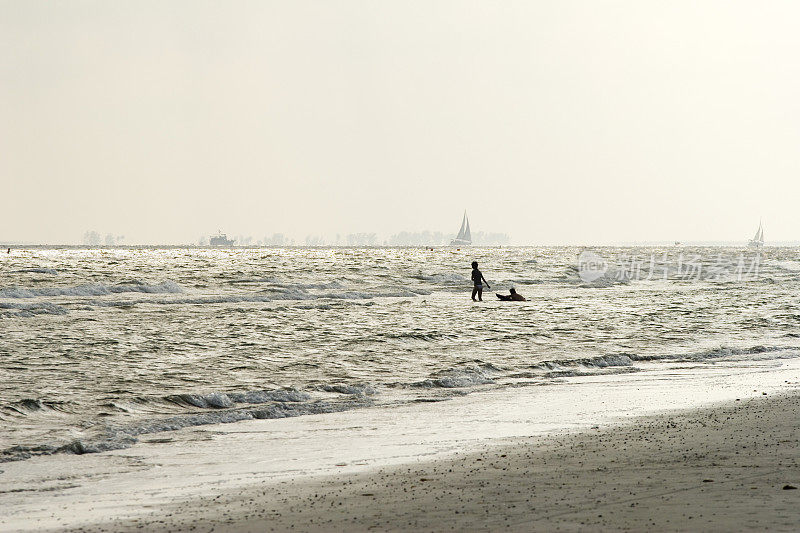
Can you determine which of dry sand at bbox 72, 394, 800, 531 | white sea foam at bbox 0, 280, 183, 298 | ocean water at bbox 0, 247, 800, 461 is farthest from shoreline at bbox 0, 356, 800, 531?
white sea foam at bbox 0, 280, 183, 298

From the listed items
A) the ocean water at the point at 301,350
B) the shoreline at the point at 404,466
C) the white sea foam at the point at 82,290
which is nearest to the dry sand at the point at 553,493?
the shoreline at the point at 404,466

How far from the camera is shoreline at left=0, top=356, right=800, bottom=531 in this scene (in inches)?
264

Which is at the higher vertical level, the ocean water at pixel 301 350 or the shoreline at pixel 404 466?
the shoreline at pixel 404 466

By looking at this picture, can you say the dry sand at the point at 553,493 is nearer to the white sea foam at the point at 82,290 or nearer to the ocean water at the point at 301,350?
the ocean water at the point at 301,350

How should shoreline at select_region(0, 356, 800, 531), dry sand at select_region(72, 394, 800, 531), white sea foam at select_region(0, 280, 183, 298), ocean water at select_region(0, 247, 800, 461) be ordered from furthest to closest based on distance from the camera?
white sea foam at select_region(0, 280, 183, 298) → ocean water at select_region(0, 247, 800, 461) → shoreline at select_region(0, 356, 800, 531) → dry sand at select_region(72, 394, 800, 531)

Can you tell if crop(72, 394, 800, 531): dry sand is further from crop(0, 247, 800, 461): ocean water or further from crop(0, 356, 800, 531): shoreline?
crop(0, 247, 800, 461): ocean water

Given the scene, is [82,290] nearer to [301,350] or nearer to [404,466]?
[301,350]

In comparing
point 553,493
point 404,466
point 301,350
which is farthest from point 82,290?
point 553,493

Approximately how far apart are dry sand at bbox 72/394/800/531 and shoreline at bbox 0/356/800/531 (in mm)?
23

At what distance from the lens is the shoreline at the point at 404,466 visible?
6711mm

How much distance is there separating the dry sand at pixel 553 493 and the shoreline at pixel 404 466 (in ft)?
0.08

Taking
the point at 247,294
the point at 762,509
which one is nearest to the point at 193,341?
the point at 762,509

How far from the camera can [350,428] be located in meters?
11.1

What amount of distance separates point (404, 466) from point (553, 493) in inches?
74.2
